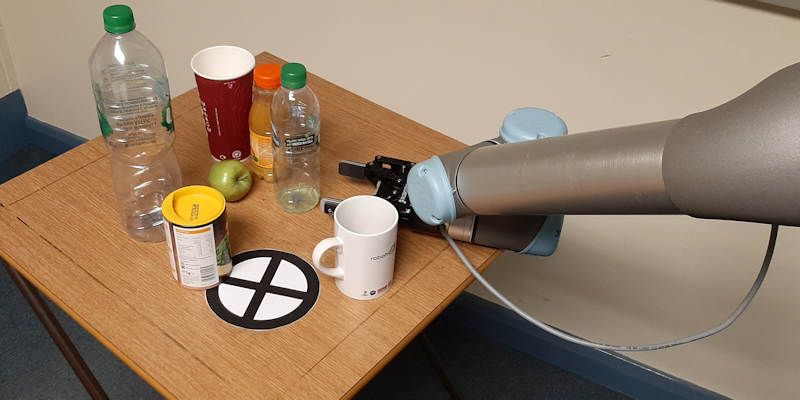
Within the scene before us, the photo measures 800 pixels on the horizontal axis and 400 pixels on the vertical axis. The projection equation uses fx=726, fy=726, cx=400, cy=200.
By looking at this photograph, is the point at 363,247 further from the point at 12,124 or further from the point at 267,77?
the point at 12,124

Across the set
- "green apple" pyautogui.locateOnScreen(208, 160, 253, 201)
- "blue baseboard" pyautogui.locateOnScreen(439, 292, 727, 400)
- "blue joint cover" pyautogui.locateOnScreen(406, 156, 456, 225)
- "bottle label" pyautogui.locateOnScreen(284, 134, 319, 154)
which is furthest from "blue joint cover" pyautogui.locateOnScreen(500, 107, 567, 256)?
"blue baseboard" pyautogui.locateOnScreen(439, 292, 727, 400)

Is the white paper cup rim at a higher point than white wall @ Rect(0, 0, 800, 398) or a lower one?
higher

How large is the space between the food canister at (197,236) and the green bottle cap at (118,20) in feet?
0.67

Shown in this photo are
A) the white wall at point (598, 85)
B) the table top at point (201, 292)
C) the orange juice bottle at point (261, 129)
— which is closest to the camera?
the table top at point (201, 292)

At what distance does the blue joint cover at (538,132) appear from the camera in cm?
92

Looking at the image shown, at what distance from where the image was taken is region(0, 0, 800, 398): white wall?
3.95 ft

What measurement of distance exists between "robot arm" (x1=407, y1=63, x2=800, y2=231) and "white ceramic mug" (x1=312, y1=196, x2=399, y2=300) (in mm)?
56

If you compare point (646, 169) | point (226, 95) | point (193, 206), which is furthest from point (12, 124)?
point (646, 169)

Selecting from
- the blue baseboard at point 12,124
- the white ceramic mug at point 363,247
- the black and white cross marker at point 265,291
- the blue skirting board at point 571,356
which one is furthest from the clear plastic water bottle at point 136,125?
the blue baseboard at point 12,124

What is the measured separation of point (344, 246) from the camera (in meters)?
0.85

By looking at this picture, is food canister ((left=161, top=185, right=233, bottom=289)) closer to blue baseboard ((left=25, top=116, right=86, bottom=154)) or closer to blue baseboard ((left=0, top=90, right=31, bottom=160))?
blue baseboard ((left=25, top=116, right=86, bottom=154))

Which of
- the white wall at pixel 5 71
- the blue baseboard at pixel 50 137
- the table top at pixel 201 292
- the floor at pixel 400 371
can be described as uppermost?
the table top at pixel 201 292

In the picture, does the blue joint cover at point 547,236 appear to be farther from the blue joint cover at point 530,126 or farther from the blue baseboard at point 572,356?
the blue baseboard at point 572,356

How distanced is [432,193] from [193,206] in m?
0.29
